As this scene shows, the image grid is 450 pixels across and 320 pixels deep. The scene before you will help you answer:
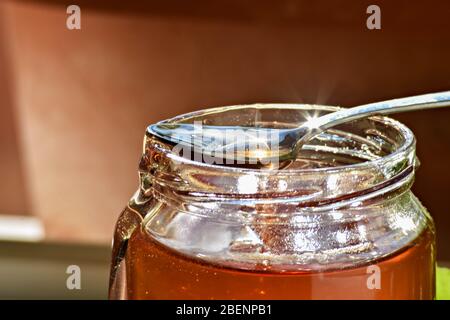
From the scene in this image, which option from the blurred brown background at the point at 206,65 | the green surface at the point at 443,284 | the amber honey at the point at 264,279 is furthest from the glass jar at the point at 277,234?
the blurred brown background at the point at 206,65

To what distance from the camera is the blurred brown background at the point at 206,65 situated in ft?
4.70

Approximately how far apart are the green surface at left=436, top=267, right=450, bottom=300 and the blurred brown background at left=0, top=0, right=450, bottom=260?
35.0 inches

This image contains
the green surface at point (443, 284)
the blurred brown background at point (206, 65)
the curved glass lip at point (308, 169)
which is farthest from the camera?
the blurred brown background at point (206, 65)

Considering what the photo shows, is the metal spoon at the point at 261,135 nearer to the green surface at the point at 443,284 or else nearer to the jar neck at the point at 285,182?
the jar neck at the point at 285,182

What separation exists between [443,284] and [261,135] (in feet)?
0.70

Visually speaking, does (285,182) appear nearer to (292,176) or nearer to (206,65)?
(292,176)

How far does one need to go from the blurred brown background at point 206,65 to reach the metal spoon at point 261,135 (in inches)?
39.3

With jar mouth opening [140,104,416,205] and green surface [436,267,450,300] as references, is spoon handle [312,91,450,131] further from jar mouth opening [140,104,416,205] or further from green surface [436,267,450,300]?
green surface [436,267,450,300]

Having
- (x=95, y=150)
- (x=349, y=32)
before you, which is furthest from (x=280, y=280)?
(x=95, y=150)

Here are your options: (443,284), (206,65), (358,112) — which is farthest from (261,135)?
(206,65)

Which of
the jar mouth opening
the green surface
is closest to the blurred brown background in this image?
the green surface

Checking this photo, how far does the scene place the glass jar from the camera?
383mm

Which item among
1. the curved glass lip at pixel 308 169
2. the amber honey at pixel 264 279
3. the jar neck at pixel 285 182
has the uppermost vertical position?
the curved glass lip at pixel 308 169

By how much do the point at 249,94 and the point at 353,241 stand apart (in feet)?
3.60
